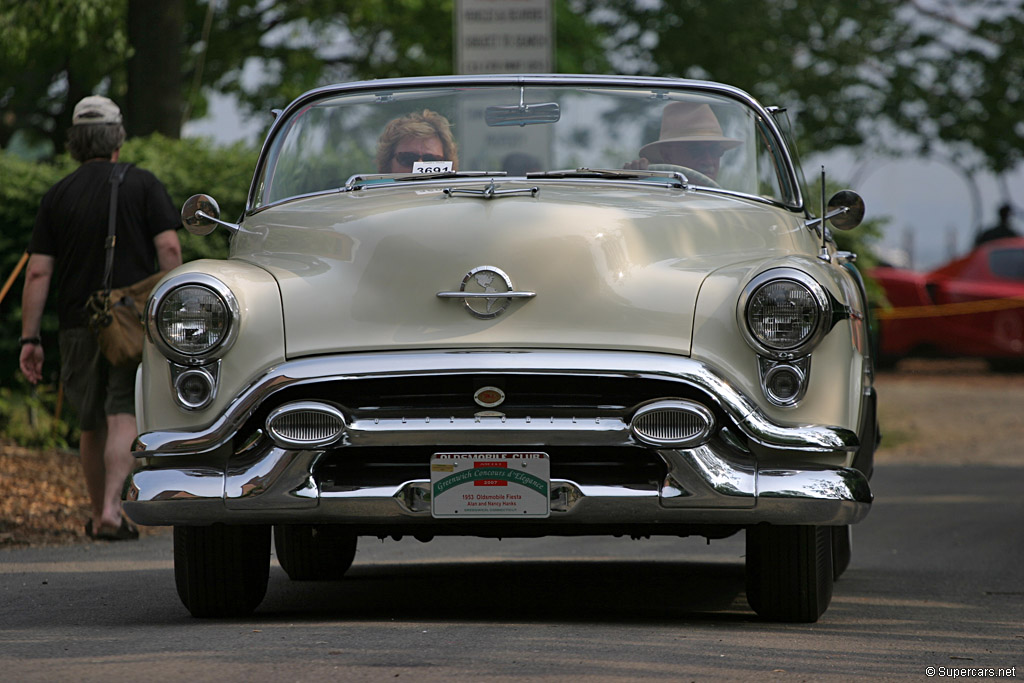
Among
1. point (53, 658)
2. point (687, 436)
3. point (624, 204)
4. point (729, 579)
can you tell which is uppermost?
point (624, 204)

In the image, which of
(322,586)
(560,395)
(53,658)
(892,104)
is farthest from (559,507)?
(892,104)

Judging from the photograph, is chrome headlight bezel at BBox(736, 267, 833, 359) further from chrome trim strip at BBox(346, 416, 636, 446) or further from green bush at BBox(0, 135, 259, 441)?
green bush at BBox(0, 135, 259, 441)

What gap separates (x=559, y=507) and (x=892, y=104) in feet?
75.5

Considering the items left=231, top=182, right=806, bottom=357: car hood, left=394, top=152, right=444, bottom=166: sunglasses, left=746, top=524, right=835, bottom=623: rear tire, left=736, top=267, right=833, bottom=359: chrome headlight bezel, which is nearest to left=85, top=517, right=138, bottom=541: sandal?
left=394, top=152, right=444, bottom=166: sunglasses

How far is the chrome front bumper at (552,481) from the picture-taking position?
4.69 metres

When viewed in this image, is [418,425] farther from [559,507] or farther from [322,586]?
[322,586]

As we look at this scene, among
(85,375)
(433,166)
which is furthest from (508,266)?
(85,375)

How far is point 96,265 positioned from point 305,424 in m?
3.01

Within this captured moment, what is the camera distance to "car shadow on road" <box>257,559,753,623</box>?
5426mm

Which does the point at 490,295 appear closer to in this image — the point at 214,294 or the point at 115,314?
the point at 214,294

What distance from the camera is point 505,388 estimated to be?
4.76 m

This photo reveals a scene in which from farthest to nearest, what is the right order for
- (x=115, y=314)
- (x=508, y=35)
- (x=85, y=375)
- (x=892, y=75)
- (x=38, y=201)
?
(x=892, y=75) → (x=508, y=35) → (x=38, y=201) → (x=85, y=375) → (x=115, y=314)

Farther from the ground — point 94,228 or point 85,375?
point 94,228

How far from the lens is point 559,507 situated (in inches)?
187
